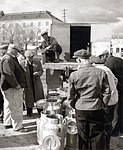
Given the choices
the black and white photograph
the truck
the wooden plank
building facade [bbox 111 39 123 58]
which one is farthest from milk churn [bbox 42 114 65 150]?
building facade [bbox 111 39 123 58]

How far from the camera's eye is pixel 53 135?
144 inches

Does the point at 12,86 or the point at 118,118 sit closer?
the point at 12,86

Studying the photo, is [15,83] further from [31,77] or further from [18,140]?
[31,77]

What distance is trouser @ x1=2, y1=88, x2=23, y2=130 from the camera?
452 cm

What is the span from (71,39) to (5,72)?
345 cm

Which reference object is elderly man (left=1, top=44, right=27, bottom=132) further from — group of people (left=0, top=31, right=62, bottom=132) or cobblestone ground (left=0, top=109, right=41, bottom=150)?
cobblestone ground (left=0, top=109, right=41, bottom=150)

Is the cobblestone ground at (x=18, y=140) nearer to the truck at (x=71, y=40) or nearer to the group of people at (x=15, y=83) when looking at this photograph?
the group of people at (x=15, y=83)

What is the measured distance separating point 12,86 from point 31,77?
Result: 4.21ft

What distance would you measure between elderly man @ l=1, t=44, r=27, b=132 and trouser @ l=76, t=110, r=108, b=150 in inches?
56.5

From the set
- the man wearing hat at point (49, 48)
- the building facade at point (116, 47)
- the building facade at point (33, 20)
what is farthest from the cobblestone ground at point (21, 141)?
the building facade at point (116, 47)

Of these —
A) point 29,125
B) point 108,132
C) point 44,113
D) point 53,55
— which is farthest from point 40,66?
point 108,132

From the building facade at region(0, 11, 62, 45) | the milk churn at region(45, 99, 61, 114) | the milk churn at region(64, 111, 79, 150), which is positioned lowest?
the milk churn at region(64, 111, 79, 150)

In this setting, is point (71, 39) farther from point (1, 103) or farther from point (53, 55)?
point (1, 103)

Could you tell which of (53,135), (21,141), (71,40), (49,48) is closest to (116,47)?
(71,40)
